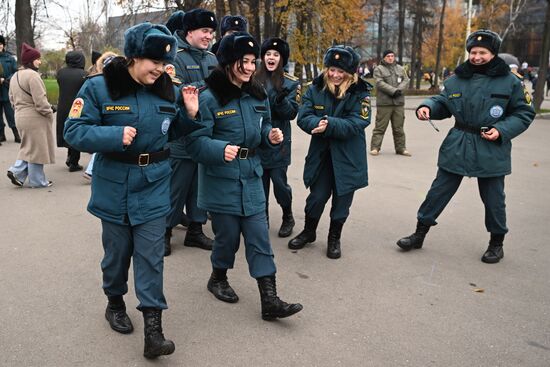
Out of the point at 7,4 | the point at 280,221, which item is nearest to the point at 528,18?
the point at 7,4

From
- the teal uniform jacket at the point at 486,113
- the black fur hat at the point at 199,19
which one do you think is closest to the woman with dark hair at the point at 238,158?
the black fur hat at the point at 199,19

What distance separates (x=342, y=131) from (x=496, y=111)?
4.34ft

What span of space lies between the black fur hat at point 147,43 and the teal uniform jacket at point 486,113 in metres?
2.74

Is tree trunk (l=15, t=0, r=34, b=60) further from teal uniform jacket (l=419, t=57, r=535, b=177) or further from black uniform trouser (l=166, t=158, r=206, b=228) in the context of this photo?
teal uniform jacket (l=419, t=57, r=535, b=177)

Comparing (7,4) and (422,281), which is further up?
(7,4)

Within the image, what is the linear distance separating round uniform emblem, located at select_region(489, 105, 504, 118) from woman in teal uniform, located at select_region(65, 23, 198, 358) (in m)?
2.68

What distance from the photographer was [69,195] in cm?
709

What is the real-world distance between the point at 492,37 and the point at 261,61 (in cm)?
202

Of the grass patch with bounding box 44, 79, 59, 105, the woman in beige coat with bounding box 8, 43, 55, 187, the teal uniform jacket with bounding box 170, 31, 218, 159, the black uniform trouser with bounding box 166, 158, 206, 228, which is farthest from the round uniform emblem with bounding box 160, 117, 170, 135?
the grass patch with bounding box 44, 79, 59, 105

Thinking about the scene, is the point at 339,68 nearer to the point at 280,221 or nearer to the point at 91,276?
the point at 280,221

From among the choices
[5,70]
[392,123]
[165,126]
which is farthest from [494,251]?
[5,70]

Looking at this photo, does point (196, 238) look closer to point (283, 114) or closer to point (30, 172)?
point (283, 114)

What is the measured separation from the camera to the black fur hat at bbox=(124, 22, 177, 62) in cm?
304

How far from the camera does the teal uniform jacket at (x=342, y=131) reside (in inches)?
188
